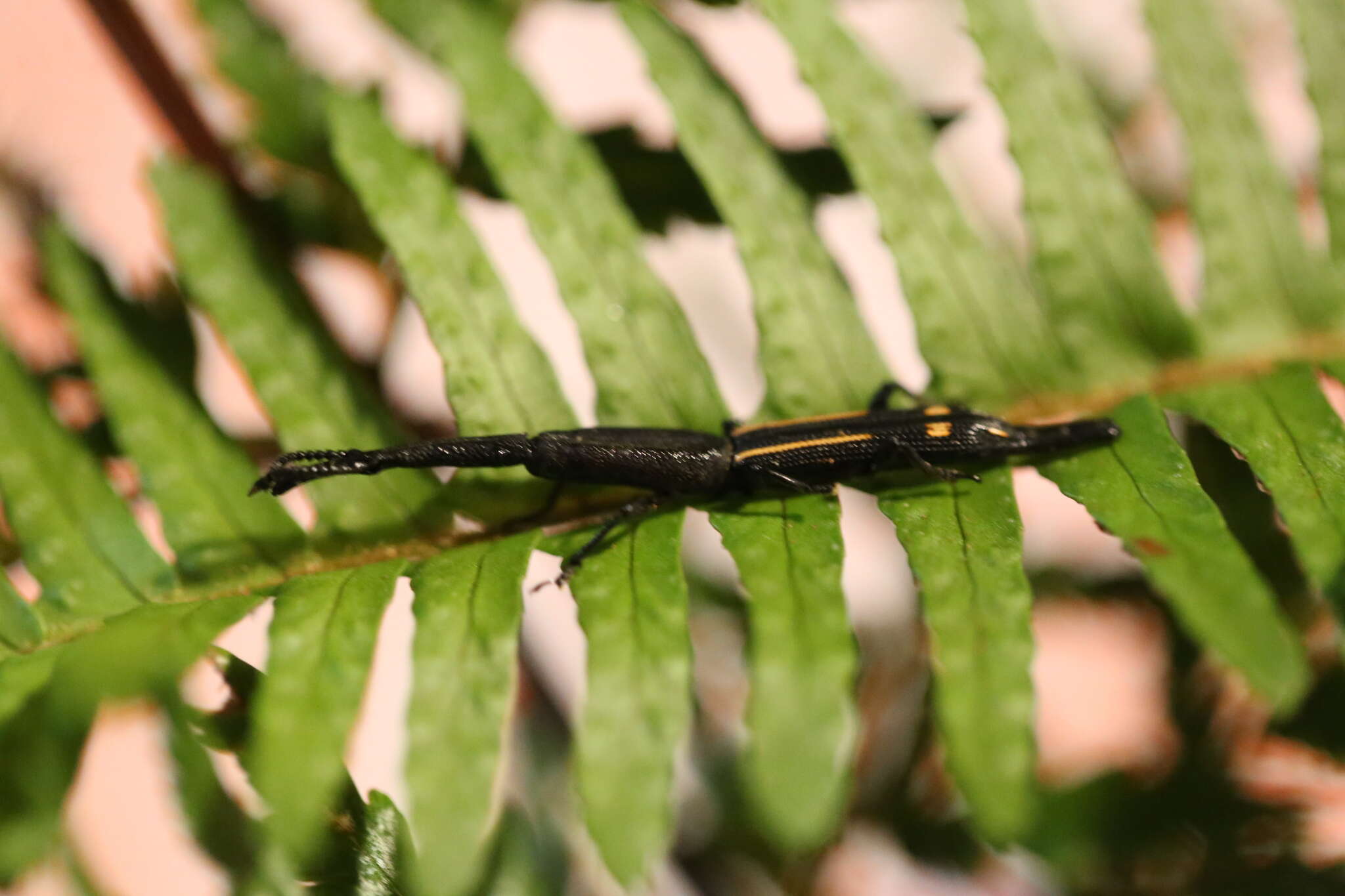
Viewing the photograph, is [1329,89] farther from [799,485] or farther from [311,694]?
[311,694]

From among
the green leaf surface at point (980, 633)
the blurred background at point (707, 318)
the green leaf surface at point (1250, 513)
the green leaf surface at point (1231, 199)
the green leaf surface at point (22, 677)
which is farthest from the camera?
the blurred background at point (707, 318)

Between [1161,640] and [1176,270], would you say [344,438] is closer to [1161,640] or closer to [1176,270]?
[1161,640]

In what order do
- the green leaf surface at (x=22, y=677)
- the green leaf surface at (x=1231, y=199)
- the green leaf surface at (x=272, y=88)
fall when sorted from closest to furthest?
the green leaf surface at (x=22, y=677) < the green leaf surface at (x=1231, y=199) < the green leaf surface at (x=272, y=88)

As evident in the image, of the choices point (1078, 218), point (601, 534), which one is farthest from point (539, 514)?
point (1078, 218)

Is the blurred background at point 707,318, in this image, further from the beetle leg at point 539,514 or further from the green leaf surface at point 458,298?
the beetle leg at point 539,514

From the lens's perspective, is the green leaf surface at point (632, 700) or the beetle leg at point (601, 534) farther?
the beetle leg at point (601, 534)

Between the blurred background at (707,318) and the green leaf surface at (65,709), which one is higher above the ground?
the blurred background at (707,318)

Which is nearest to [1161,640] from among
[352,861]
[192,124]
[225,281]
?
[352,861]

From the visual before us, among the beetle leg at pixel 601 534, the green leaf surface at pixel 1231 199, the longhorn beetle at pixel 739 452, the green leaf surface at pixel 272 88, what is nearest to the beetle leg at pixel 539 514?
the longhorn beetle at pixel 739 452
